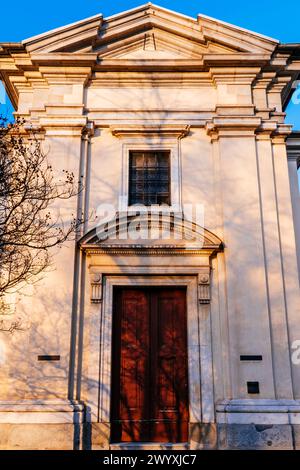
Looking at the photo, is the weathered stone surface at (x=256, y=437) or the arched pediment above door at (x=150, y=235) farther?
the arched pediment above door at (x=150, y=235)

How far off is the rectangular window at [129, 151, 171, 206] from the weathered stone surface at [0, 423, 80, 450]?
16.7 feet

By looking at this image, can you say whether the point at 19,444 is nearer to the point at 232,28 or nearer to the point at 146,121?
the point at 146,121

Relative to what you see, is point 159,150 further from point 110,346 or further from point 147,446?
point 147,446

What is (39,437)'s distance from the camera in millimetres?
9242

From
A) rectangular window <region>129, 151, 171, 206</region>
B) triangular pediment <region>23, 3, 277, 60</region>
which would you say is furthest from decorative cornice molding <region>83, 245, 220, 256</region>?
triangular pediment <region>23, 3, 277, 60</region>

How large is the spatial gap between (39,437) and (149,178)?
6119 millimetres

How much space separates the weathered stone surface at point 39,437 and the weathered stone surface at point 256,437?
2876 millimetres

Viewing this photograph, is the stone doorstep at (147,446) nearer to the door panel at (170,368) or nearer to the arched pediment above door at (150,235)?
the door panel at (170,368)

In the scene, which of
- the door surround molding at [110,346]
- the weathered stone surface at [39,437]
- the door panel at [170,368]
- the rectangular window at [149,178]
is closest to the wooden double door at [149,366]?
the door panel at [170,368]

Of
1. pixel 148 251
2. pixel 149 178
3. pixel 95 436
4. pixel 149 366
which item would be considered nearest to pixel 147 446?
pixel 95 436

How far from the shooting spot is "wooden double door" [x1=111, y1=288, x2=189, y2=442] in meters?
9.83

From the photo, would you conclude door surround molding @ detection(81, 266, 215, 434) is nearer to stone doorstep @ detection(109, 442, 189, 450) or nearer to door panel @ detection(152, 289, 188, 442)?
door panel @ detection(152, 289, 188, 442)

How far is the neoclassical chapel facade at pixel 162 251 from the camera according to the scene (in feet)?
32.0

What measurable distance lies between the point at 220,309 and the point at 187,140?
4.19m
